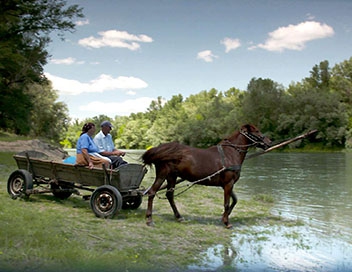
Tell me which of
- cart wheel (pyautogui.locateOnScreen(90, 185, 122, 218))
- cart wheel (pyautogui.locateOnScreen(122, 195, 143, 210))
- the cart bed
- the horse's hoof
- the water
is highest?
the cart bed

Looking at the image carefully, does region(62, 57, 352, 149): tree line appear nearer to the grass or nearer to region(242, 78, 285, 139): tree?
region(242, 78, 285, 139): tree

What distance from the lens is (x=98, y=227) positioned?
7.15 meters

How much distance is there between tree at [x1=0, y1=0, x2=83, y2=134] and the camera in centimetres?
2072

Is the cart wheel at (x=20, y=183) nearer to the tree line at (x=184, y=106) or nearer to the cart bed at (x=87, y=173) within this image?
the cart bed at (x=87, y=173)

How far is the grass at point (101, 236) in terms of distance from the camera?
5262 mm

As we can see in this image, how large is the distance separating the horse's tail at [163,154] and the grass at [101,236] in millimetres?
1332

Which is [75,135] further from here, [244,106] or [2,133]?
[2,133]

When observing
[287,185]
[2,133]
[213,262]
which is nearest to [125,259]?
[213,262]

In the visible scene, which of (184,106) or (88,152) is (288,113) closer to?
(184,106)

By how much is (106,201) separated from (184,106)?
98.6 m

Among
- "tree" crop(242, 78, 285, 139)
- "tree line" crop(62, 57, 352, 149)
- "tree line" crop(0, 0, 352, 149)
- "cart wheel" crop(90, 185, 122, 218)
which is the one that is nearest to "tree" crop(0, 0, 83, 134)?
"tree line" crop(0, 0, 352, 149)

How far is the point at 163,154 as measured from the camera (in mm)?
8172

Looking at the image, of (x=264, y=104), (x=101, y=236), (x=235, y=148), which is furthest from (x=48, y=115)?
(x=101, y=236)

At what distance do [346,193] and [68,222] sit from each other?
11937mm
